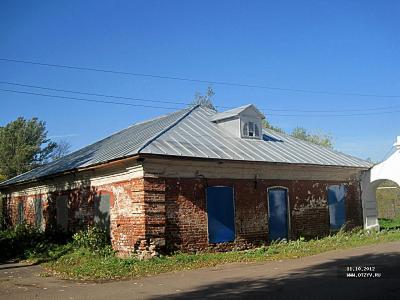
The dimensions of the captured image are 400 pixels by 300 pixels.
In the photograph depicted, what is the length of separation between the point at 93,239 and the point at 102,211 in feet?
3.96

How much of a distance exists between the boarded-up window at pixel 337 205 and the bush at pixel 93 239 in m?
9.86

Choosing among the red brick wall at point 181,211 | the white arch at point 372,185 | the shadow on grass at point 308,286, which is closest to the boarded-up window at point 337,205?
the red brick wall at point 181,211

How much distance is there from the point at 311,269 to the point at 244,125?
862cm

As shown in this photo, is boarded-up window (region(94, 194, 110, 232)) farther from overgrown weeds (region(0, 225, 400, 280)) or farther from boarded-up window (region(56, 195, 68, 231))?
boarded-up window (region(56, 195, 68, 231))

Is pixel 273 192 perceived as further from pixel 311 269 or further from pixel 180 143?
pixel 311 269

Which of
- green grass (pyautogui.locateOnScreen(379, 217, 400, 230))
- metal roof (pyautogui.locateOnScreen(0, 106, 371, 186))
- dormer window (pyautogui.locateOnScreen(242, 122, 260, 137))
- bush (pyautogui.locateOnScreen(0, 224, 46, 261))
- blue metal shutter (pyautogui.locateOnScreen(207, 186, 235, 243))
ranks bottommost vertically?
green grass (pyautogui.locateOnScreen(379, 217, 400, 230))

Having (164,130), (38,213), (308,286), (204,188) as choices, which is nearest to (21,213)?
(38,213)

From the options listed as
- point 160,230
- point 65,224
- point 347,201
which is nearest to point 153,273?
point 160,230

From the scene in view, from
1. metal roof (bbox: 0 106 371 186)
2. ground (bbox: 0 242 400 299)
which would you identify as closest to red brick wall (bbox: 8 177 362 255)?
metal roof (bbox: 0 106 371 186)

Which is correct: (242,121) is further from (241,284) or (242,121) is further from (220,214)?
(241,284)

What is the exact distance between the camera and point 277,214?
17250 millimetres

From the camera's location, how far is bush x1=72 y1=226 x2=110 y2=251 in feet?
49.2

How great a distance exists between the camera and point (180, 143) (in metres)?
15.4

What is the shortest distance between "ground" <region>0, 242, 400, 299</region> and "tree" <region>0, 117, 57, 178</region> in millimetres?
37673
